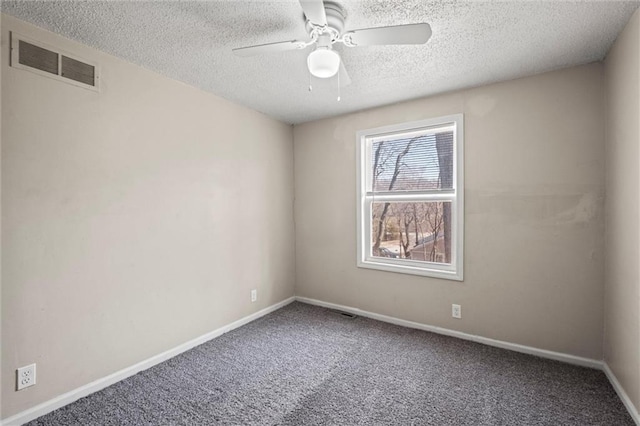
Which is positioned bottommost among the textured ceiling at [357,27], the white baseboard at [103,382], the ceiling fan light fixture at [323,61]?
the white baseboard at [103,382]

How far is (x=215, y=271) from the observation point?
294cm

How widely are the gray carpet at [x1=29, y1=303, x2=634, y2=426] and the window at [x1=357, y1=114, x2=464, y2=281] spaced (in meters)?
0.81

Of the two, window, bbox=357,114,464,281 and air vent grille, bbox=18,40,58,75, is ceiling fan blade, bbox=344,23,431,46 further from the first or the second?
air vent grille, bbox=18,40,58,75

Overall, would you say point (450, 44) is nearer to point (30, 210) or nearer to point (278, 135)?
point (278, 135)

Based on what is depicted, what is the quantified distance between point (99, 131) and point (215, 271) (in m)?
1.50

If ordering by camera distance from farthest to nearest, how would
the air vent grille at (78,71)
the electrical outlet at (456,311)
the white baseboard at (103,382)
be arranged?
the electrical outlet at (456,311)
the air vent grille at (78,71)
the white baseboard at (103,382)

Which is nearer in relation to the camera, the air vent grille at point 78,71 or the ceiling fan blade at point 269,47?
the ceiling fan blade at point 269,47

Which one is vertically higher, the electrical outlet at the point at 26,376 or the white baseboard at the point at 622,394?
the electrical outlet at the point at 26,376

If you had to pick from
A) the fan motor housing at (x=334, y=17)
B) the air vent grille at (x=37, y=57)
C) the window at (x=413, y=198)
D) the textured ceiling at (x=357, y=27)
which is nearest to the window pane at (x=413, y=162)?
the window at (x=413, y=198)

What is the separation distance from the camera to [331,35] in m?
1.74

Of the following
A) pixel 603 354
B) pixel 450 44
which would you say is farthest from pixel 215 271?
pixel 603 354

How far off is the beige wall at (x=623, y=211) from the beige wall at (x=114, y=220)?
3.03 metres

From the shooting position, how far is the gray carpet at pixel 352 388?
71.2 inches

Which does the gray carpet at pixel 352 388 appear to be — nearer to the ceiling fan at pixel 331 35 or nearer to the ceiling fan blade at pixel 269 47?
the ceiling fan at pixel 331 35
